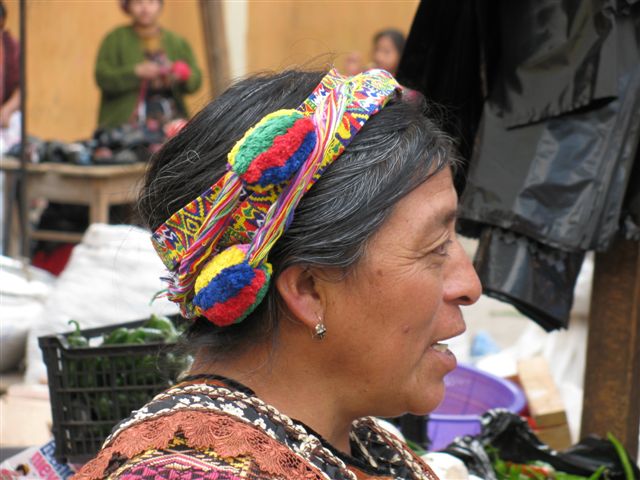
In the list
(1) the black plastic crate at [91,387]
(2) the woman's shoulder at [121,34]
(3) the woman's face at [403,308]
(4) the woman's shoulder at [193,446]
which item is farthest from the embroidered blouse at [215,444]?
(2) the woman's shoulder at [121,34]

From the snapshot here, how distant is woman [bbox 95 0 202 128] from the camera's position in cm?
771

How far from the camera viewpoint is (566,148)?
2.58 metres

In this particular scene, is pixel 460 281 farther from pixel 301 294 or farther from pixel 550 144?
pixel 550 144

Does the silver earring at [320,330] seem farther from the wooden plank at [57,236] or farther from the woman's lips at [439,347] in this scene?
the wooden plank at [57,236]

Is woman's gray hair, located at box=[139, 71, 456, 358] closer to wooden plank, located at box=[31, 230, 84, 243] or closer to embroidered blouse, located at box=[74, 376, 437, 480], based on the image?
embroidered blouse, located at box=[74, 376, 437, 480]

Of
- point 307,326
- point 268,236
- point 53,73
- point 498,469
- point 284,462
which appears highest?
point 268,236

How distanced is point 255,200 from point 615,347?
173cm

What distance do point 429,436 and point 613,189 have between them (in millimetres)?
1119

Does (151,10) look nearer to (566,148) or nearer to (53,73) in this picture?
(53,73)

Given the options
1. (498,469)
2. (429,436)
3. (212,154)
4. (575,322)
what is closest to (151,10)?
(575,322)

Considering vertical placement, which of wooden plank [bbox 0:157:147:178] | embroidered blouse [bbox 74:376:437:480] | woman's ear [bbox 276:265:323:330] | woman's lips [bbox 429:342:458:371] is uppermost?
woman's ear [bbox 276:265:323:330]

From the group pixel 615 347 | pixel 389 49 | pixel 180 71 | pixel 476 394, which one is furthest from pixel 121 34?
pixel 615 347

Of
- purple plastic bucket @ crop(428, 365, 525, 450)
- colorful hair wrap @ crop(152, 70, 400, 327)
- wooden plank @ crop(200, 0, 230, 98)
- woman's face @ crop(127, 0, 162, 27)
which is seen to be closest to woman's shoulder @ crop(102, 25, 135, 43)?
woman's face @ crop(127, 0, 162, 27)

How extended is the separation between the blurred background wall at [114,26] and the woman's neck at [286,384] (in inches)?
284
